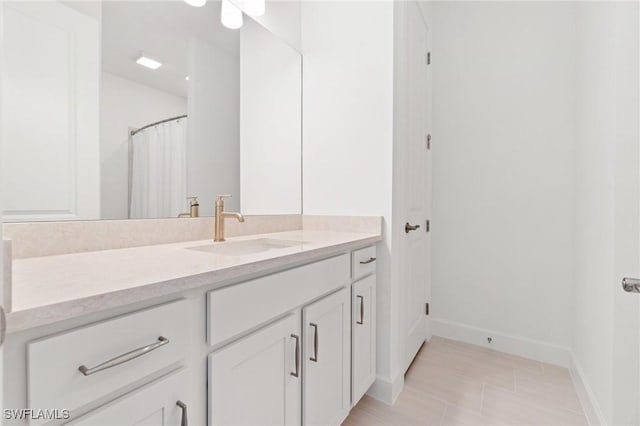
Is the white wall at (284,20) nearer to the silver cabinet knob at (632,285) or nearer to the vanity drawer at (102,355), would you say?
the vanity drawer at (102,355)

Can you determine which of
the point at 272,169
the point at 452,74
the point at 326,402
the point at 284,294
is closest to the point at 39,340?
the point at 284,294

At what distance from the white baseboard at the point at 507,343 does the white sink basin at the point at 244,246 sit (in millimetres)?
1625

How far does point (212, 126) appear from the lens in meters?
1.56

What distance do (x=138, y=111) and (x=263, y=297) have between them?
882 millimetres

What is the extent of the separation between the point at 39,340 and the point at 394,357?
155cm

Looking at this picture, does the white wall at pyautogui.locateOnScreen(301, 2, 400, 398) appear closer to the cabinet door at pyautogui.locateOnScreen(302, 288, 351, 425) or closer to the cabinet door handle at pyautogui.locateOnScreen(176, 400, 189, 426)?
the cabinet door at pyautogui.locateOnScreen(302, 288, 351, 425)

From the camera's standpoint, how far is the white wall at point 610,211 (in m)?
1.17

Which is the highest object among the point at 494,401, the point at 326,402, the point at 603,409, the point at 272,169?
the point at 272,169

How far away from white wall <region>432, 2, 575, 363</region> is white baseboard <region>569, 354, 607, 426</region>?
7.9 inches

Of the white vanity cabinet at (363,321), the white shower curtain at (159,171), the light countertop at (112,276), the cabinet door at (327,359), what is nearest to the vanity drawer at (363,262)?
the white vanity cabinet at (363,321)

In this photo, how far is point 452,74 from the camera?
237 centimetres

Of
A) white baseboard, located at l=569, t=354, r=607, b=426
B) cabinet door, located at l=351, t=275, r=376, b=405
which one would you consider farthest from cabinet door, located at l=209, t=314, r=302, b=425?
white baseboard, located at l=569, t=354, r=607, b=426

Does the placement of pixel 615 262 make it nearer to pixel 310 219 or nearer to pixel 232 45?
pixel 310 219

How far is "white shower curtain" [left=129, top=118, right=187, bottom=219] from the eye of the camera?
3.97 feet
